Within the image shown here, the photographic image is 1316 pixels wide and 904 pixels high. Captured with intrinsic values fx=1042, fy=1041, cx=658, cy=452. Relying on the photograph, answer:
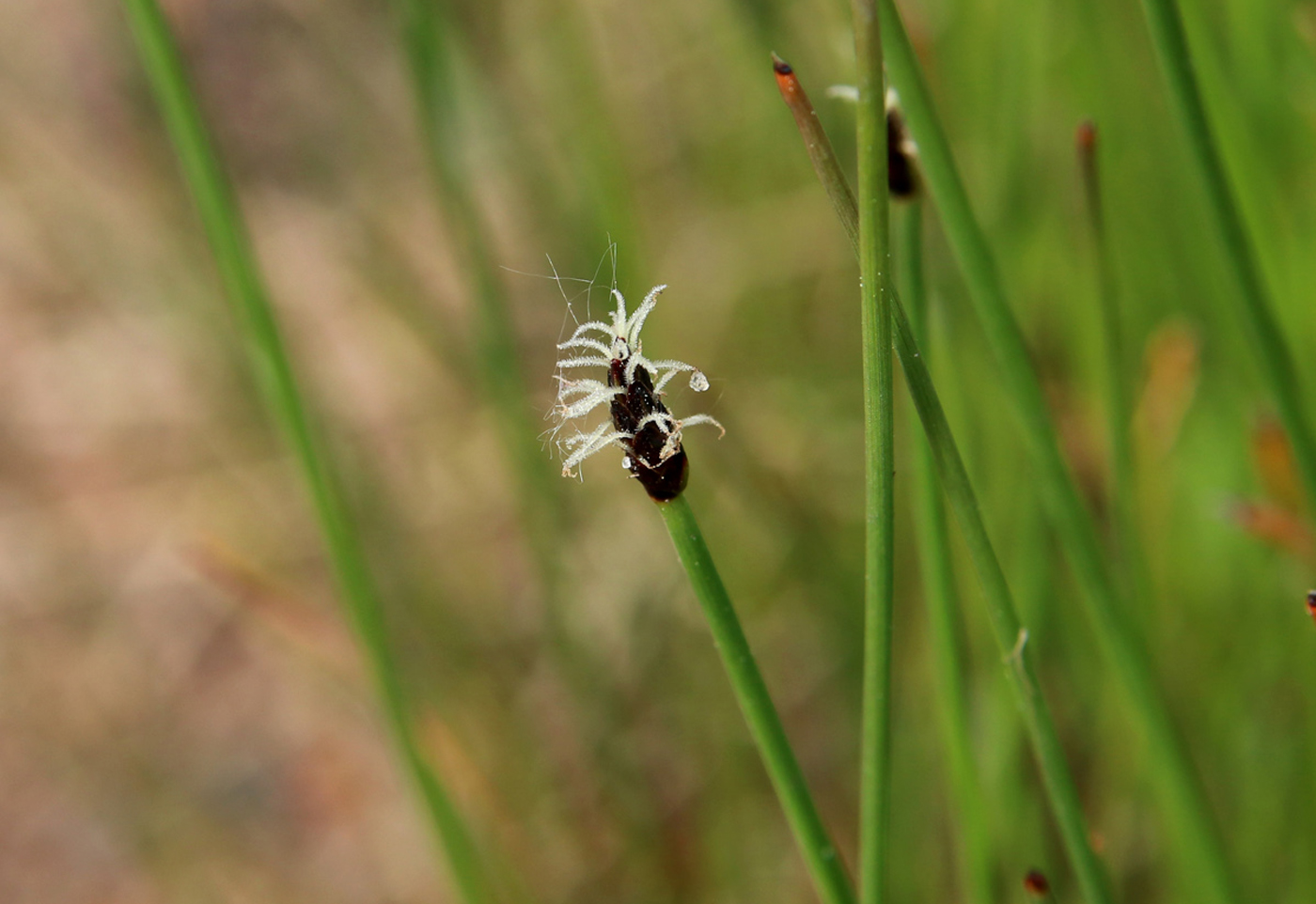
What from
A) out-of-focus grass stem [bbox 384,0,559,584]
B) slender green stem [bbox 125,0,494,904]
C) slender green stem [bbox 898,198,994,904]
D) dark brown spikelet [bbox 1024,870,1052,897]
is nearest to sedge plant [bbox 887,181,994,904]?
slender green stem [bbox 898,198,994,904]

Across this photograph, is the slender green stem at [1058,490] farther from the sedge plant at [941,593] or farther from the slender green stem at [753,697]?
the slender green stem at [753,697]

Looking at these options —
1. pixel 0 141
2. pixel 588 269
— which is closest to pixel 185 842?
pixel 588 269

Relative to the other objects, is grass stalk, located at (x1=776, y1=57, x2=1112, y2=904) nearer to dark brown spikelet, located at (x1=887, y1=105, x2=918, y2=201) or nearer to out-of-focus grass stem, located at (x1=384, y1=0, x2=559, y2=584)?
dark brown spikelet, located at (x1=887, y1=105, x2=918, y2=201)

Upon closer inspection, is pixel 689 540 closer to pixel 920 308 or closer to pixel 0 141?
pixel 920 308

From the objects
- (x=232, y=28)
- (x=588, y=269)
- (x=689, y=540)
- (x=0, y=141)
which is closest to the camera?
(x=689, y=540)

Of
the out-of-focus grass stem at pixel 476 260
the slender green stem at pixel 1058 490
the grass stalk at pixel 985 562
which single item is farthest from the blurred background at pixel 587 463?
the grass stalk at pixel 985 562
